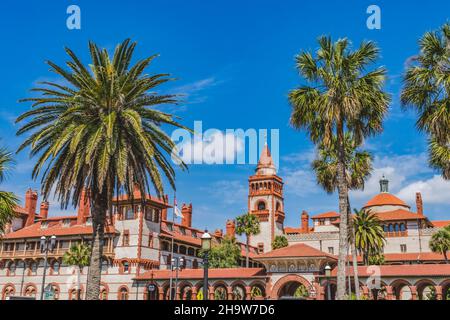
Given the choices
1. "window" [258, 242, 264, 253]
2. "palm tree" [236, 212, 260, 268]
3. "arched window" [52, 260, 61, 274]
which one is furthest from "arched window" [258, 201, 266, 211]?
"arched window" [52, 260, 61, 274]

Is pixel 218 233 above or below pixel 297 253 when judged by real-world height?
above

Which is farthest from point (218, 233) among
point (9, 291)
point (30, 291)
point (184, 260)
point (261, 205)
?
point (9, 291)

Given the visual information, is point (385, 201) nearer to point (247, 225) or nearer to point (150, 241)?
point (247, 225)

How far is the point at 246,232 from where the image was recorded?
84.9m

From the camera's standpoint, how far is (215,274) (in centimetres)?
6316

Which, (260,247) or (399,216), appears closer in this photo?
(399,216)

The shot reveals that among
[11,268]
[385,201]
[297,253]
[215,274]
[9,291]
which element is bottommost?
[9,291]

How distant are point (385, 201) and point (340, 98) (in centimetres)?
7031

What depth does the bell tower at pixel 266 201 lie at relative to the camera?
102 m

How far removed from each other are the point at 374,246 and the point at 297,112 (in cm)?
3558

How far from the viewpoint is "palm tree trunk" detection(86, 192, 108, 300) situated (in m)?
24.3

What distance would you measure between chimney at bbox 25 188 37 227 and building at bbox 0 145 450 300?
0.17 meters

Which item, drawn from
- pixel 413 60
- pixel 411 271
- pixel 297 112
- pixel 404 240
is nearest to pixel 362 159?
pixel 297 112
